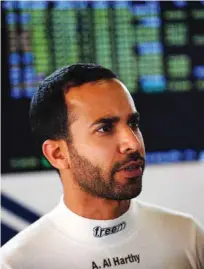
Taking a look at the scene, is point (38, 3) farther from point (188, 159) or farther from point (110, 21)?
point (188, 159)

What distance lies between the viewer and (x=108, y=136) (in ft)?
2.73

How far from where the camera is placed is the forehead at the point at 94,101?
2.71ft

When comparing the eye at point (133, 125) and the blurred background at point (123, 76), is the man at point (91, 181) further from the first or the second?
the blurred background at point (123, 76)

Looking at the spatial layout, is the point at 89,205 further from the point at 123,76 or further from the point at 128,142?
the point at 123,76

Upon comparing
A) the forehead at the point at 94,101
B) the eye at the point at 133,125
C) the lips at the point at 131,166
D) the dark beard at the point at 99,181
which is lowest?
the dark beard at the point at 99,181

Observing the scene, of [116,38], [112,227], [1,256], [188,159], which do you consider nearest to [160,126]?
[188,159]

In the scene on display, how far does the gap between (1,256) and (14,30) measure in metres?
0.64

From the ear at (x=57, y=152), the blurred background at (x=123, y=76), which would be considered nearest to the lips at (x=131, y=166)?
the ear at (x=57, y=152)

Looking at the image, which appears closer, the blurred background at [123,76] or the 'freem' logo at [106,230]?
the 'freem' logo at [106,230]

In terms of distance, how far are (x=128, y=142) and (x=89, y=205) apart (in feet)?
0.44

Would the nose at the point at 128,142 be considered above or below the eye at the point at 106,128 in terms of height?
below

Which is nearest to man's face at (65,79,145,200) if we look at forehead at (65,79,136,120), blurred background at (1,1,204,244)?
forehead at (65,79,136,120)

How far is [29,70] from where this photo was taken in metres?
1.28

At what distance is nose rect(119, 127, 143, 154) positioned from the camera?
0.82 m
